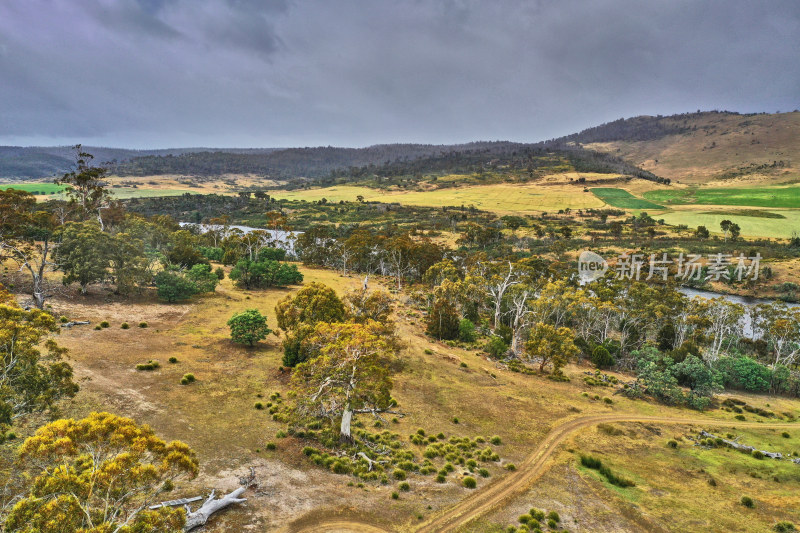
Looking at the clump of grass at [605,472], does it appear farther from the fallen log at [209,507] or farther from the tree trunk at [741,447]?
the fallen log at [209,507]

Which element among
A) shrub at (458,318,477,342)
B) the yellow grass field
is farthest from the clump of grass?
shrub at (458,318,477,342)

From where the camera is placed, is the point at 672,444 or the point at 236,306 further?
the point at 236,306

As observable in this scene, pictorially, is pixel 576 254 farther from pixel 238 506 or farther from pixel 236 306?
pixel 238 506

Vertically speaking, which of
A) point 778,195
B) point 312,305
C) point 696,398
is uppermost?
point 778,195

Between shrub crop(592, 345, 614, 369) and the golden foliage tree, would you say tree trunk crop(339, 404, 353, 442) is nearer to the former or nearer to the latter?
the golden foliage tree

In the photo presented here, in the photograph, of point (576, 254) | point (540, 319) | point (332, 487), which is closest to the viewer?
point (332, 487)

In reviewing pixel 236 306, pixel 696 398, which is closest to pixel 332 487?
pixel 696 398

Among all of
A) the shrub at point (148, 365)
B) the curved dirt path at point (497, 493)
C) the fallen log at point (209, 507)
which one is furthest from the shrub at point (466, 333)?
the fallen log at point (209, 507)
